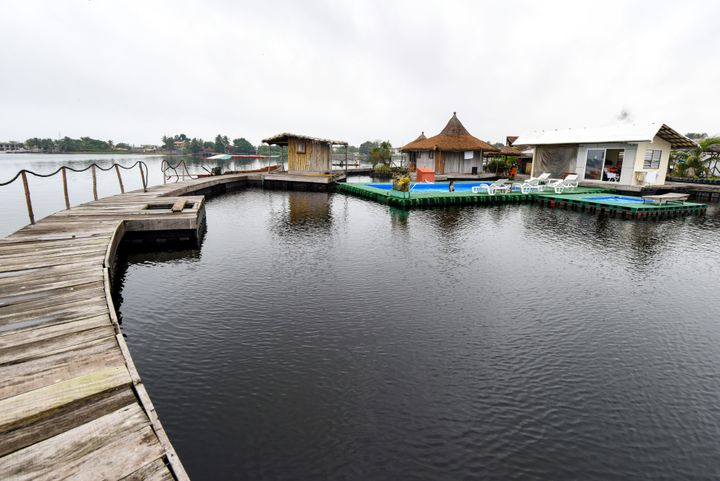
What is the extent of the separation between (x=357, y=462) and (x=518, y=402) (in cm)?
282

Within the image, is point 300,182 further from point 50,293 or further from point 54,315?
point 54,315

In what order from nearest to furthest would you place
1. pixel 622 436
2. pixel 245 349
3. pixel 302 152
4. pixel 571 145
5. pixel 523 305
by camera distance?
1. pixel 622 436
2. pixel 245 349
3. pixel 523 305
4. pixel 571 145
5. pixel 302 152

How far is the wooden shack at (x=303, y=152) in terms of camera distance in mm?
33094

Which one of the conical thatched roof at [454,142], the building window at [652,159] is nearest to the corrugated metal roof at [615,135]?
the building window at [652,159]

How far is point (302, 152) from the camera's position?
33688 mm

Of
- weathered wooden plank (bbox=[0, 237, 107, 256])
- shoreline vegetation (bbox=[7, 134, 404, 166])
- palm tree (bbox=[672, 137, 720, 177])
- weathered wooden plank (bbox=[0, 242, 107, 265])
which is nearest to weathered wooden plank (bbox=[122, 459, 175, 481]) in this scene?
weathered wooden plank (bbox=[0, 242, 107, 265])

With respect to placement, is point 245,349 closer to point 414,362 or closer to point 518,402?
point 414,362

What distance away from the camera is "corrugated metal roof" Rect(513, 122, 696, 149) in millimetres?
26000

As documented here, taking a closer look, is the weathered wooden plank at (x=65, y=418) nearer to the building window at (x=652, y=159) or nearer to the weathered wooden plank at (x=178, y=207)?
the weathered wooden plank at (x=178, y=207)

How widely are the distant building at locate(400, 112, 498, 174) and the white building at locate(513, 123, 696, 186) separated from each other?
4739mm

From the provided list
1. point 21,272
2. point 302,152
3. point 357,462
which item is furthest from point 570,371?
point 302,152

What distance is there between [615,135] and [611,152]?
4397 millimetres

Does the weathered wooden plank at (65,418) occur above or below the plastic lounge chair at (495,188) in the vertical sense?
Answer: below

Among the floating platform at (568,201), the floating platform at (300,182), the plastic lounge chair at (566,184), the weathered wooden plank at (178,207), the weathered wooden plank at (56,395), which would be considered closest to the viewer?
the weathered wooden plank at (56,395)
